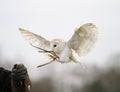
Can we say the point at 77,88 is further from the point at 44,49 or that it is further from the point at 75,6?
the point at 75,6

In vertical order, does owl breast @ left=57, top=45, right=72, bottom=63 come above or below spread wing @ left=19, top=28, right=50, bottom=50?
below

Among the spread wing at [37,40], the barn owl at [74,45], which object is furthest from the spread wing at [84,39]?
the spread wing at [37,40]

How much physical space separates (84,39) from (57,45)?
0.12 metres

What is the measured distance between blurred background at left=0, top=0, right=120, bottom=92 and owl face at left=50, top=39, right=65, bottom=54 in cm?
3

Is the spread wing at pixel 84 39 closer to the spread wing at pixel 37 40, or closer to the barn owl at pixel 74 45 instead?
the barn owl at pixel 74 45

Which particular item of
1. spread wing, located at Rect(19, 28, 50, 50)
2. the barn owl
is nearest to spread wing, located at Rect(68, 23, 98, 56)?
the barn owl

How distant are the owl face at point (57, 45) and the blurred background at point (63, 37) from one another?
0.03 m

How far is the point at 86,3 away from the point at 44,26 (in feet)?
0.73

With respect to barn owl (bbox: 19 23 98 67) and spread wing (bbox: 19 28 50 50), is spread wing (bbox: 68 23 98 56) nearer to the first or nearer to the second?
barn owl (bbox: 19 23 98 67)

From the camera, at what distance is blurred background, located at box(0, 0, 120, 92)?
101 cm

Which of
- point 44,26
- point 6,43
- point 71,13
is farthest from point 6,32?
point 71,13

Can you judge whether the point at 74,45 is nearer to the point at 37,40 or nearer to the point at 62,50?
the point at 62,50

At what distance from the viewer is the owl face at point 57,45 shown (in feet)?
3.34

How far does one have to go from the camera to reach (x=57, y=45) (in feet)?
3.38
